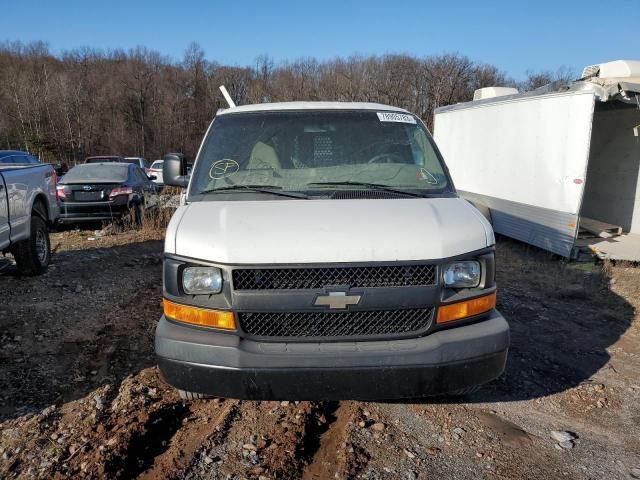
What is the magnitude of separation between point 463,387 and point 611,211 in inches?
362

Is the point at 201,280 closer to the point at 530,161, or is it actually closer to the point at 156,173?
the point at 530,161

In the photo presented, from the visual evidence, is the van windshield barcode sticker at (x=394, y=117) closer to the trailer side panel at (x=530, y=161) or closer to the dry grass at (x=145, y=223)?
the trailer side panel at (x=530, y=161)

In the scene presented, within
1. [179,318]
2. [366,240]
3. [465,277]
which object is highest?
[366,240]

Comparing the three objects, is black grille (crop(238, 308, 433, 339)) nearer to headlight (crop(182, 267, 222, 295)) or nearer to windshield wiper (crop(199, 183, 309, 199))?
headlight (crop(182, 267, 222, 295))

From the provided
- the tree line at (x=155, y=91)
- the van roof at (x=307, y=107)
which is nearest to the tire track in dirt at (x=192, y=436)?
the van roof at (x=307, y=107)

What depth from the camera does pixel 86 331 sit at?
4848 mm

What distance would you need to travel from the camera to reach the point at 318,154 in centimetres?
392

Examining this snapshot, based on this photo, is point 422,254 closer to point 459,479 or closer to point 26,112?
point 459,479

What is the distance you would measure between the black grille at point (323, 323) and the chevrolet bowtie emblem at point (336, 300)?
0.07 m

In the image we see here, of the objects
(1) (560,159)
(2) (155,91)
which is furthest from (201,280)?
(2) (155,91)

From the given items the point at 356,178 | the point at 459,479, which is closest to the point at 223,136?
the point at 356,178

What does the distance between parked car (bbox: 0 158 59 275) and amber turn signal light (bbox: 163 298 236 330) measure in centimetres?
408

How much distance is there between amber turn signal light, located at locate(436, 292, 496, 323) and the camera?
9.25 ft

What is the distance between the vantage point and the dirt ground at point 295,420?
9.13 ft
